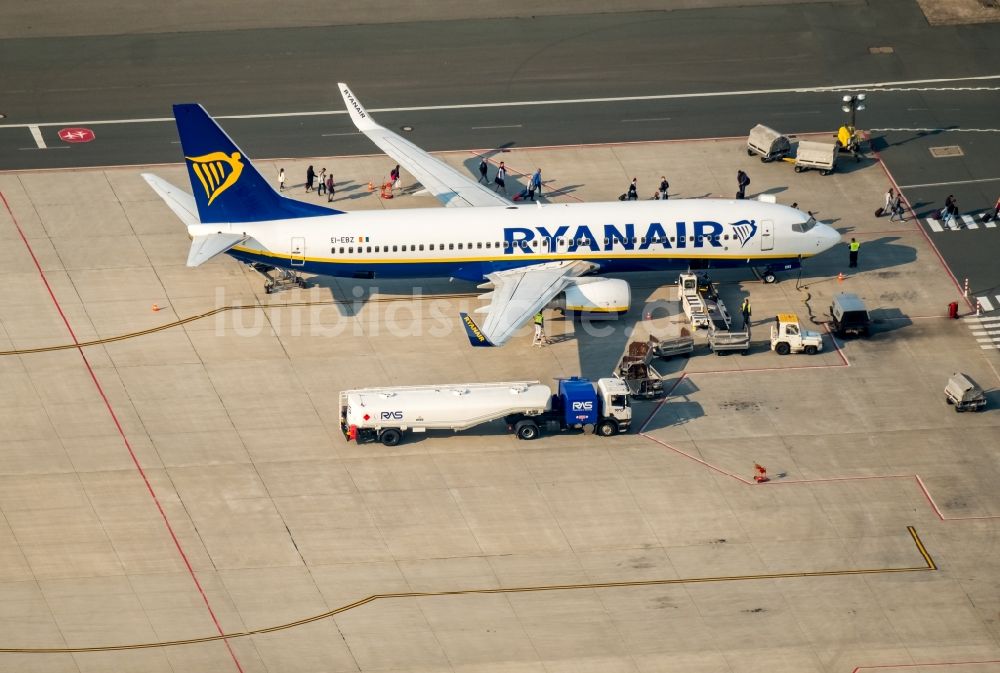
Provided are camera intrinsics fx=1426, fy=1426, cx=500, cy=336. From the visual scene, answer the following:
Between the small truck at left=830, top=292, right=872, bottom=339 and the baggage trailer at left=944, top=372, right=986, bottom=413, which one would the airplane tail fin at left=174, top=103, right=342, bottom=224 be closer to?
the small truck at left=830, top=292, right=872, bottom=339

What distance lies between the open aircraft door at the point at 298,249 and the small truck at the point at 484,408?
11662mm

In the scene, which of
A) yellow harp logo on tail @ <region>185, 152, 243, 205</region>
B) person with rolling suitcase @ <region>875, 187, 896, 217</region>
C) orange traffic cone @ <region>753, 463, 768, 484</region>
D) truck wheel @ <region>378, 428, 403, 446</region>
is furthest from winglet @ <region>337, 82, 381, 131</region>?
orange traffic cone @ <region>753, 463, 768, 484</region>

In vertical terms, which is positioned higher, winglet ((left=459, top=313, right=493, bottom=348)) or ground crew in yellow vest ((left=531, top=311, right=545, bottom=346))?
winglet ((left=459, top=313, right=493, bottom=348))

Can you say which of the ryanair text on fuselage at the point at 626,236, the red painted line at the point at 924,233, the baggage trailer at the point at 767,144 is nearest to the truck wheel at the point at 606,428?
the ryanair text on fuselage at the point at 626,236

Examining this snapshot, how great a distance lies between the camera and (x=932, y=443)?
75188mm

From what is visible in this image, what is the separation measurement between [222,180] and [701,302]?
2876 centimetres

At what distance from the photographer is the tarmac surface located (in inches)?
2564

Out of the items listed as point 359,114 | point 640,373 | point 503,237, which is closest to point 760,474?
point 640,373

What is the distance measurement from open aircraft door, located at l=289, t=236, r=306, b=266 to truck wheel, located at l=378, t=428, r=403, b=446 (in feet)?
47.4

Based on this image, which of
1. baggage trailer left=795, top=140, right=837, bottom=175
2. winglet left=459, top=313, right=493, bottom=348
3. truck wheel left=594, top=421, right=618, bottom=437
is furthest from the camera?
baggage trailer left=795, top=140, right=837, bottom=175

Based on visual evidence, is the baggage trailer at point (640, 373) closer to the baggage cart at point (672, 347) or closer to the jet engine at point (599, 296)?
the baggage cart at point (672, 347)

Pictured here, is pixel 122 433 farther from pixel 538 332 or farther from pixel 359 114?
pixel 359 114

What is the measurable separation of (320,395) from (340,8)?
49046 millimetres

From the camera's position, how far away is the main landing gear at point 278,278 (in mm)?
87188
